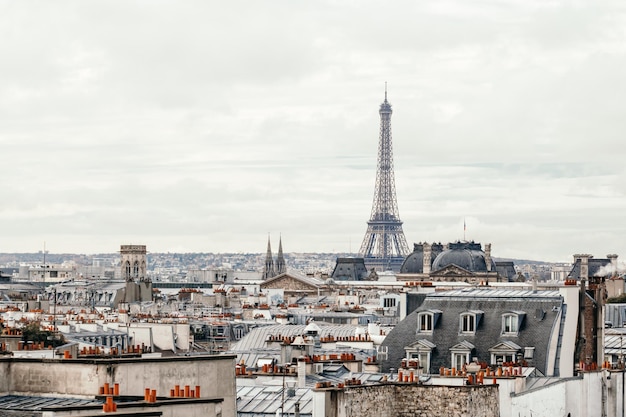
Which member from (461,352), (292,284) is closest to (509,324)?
(461,352)

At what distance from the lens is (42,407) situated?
63.0 feet

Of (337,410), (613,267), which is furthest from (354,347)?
(613,267)

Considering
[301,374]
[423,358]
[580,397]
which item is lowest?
[423,358]

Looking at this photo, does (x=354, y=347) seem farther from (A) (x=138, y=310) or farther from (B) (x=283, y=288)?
(B) (x=283, y=288)

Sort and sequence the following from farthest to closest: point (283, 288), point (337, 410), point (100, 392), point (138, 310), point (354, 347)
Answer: point (283, 288) → point (138, 310) → point (354, 347) → point (337, 410) → point (100, 392)

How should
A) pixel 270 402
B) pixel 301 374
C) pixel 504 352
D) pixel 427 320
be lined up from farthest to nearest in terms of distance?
pixel 427 320 < pixel 504 352 < pixel 301 374 < pixel 270 402

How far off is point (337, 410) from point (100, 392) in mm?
5212

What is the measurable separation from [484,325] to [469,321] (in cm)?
41

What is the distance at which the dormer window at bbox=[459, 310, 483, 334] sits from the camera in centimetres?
4412

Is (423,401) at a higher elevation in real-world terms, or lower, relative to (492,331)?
lower

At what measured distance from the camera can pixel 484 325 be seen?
44312 millimetres

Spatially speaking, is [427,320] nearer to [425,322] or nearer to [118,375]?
[425,322]

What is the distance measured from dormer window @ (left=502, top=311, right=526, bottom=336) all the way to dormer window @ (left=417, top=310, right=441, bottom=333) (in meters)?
1.97

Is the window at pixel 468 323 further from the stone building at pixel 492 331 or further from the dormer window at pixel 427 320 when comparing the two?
the dormer window at pixel 427 320
